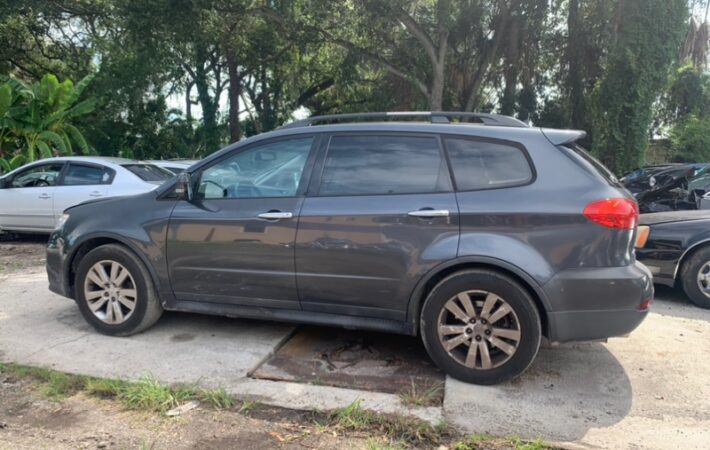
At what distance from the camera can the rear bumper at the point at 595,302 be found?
3.39 meters

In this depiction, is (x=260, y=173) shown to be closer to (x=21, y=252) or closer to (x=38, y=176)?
(x=21, y=252)

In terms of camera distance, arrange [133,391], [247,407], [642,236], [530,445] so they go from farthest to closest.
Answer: [642,236] < [133,391] < [247,407] < [530,445]

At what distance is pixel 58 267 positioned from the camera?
183 inches

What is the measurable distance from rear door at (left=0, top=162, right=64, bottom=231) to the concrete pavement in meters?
3.85

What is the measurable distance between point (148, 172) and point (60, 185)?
4.95ft

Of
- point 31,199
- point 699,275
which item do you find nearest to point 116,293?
point 31,199

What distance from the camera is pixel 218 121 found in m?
25.7

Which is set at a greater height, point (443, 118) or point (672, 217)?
point (443, 118)

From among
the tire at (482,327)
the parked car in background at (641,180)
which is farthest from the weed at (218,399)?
the parked car in background at (641,180)

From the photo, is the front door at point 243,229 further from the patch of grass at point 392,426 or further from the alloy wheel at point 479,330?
the alloy wheel at point 479,330

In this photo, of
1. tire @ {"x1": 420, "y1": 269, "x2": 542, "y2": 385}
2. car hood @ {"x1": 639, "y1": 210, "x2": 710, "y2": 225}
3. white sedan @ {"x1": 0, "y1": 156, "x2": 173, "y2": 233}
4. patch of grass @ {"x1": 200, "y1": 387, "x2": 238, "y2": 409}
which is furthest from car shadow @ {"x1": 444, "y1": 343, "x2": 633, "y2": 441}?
white sedan @ {"x1": 0, "y1": 156, "x2": 173, "y2": 233}

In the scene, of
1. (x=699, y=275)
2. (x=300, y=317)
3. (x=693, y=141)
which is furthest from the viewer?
(x=693, y=141)

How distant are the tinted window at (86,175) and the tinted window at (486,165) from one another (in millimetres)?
6361

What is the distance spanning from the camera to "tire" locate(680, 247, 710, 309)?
18.3 ft
